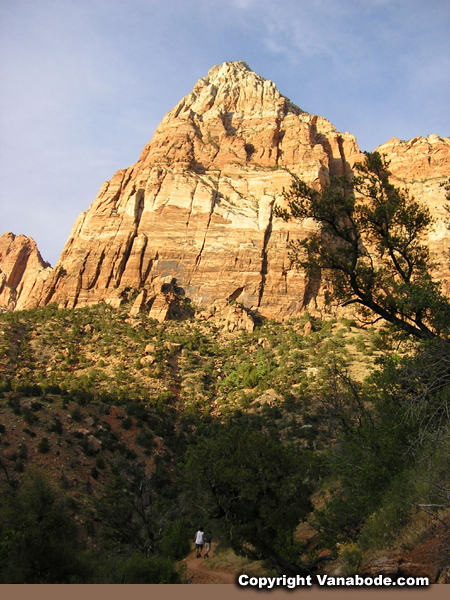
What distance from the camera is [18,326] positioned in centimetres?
4559

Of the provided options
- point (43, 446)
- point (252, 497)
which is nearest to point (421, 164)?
point (43, 446)

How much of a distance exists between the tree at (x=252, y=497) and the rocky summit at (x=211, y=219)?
38.0 meters

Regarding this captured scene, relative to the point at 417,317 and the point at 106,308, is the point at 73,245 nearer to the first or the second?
the point at 106,308

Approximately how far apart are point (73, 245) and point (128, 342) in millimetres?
26692

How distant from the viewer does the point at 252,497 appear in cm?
999

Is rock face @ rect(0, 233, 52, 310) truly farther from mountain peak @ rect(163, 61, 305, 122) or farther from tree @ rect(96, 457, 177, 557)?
tree @ rect(96, 457, 177, 557)

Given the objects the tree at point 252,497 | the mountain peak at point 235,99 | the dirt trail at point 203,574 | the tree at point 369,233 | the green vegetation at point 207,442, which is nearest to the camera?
the green vegetation at point 207,442

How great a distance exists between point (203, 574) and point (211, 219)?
1982 inches

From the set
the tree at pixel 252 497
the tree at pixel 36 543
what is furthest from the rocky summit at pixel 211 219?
the tree at pixel 252 497

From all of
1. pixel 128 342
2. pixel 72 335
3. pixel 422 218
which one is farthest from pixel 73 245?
pixel 422 218

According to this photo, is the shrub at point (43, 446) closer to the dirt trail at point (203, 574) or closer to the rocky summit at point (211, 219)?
the dirt trail at point (203, 574)

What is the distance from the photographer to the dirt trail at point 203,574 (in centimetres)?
1246

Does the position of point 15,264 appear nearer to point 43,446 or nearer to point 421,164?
point 43,446

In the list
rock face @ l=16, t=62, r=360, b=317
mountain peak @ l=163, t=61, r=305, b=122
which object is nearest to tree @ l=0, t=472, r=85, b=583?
A: rock face @ l=16, t=62, r=360, b=317
